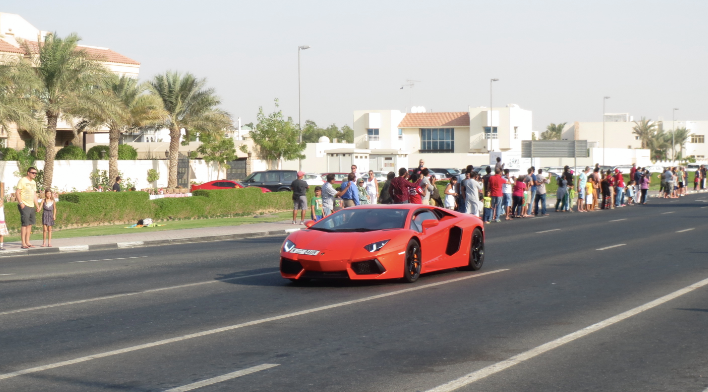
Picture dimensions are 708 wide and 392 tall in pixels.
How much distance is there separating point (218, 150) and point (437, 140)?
1844 inches

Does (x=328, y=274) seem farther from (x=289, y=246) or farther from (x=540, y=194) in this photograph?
(x=540, y=194)

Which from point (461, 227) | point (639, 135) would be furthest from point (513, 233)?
point (639, 135)

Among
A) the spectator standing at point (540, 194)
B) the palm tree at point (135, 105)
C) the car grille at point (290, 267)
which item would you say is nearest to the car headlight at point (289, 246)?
the car grille at point (290, 267)

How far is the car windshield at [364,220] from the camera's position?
1263 cm

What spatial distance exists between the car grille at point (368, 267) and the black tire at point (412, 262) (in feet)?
1.57

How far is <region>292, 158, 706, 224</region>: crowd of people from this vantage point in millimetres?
21042

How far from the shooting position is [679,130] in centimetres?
12644

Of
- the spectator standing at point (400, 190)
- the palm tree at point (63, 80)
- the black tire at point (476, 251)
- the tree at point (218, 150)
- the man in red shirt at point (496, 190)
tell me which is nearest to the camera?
the black tire at point (476, 251)

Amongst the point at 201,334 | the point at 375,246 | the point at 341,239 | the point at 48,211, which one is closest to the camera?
the point at 201,334

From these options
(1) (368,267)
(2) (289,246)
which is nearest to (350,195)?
(2) (289,246)

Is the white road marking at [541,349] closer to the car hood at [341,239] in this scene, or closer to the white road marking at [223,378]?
the white road marking at [223,378]

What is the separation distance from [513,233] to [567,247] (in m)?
4.79

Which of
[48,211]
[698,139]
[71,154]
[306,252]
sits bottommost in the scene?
[306,252]

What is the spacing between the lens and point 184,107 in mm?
49156
